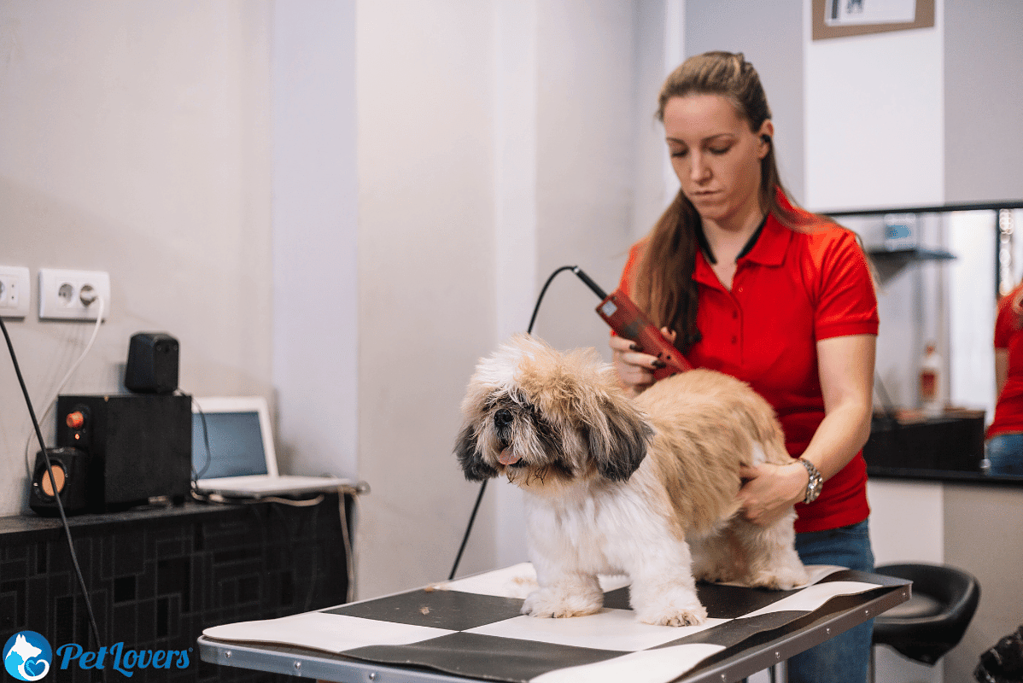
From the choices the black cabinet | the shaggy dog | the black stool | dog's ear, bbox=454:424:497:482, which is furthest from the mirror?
dog's ear, bbox=454:424:497:482

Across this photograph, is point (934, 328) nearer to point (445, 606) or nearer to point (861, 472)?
point (861, 472)

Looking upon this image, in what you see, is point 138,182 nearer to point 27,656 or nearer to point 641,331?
point 27,656

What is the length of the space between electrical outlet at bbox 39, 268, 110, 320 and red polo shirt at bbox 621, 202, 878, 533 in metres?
1.42

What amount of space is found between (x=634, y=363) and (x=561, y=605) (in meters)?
0.54

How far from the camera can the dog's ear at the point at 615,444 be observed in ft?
4.12

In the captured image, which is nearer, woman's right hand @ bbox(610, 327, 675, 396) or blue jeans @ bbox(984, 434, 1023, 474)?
woman's right hand @ bbox(610, 327, 675, 396)

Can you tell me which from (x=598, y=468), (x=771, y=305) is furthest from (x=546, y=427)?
(x=771, y=305)

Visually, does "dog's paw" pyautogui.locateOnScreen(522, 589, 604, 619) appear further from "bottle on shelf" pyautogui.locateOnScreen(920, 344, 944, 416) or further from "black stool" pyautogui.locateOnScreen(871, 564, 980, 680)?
"bottle on shelf" pyautogui.locateOnScreen(920, 344, 944, 416)

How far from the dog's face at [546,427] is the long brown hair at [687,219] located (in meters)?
0.54

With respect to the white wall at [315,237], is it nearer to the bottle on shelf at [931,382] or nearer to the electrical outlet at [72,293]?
the electrical outlet at [72,293]

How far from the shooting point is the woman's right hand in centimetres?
172

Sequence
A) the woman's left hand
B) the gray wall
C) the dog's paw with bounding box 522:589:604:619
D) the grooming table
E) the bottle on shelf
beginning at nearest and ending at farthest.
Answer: the grooming table, the dog's paw with bounding box 522:589:604:619, the woman's left hand, the gray wall, the bottle on shelf

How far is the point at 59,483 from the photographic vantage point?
187cm

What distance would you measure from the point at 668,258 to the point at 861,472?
566 mm
